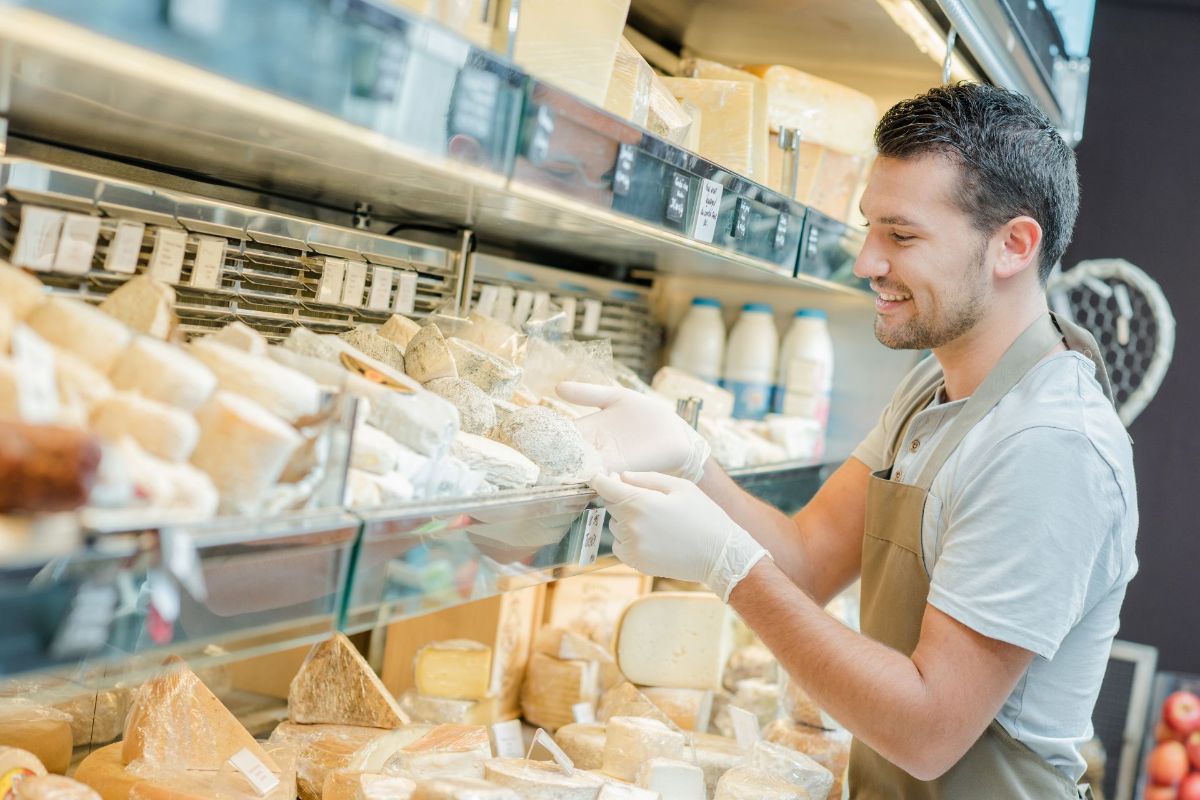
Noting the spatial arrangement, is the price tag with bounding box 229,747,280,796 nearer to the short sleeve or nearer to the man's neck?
the short sleeve

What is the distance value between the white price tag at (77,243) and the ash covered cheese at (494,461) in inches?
18.3

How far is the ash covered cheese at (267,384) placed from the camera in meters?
0.94

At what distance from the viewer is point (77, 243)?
1245mm

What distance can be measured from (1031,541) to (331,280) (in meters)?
1.07

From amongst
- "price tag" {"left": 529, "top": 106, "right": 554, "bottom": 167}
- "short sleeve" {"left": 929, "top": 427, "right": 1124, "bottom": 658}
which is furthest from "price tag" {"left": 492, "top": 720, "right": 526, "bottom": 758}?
"price tag" {"left": 529, "top": 106, "right": 554, "bottom": 167}

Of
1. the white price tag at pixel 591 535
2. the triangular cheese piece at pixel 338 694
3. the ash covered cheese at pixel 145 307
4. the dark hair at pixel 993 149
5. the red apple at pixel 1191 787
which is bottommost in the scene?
the red apple at pixel 1191 787

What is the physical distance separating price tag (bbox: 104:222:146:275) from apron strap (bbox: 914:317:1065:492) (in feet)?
3.88

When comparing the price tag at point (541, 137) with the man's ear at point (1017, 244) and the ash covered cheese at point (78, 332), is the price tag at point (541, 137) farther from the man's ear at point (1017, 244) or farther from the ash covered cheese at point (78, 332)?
the man's ear at point (1017, 244)

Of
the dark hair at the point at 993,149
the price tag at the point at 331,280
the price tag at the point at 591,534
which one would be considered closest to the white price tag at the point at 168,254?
the price tag at the point at 331,280

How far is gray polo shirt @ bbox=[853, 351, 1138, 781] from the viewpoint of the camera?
1513mm

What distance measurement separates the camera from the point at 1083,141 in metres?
4.15

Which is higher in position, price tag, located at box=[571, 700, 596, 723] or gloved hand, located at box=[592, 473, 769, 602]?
gloved hand, located at box=[592, 473, 769, 602]

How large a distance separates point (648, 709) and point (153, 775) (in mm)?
944

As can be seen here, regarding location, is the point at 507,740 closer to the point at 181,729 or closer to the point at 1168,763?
the point at 181,729
